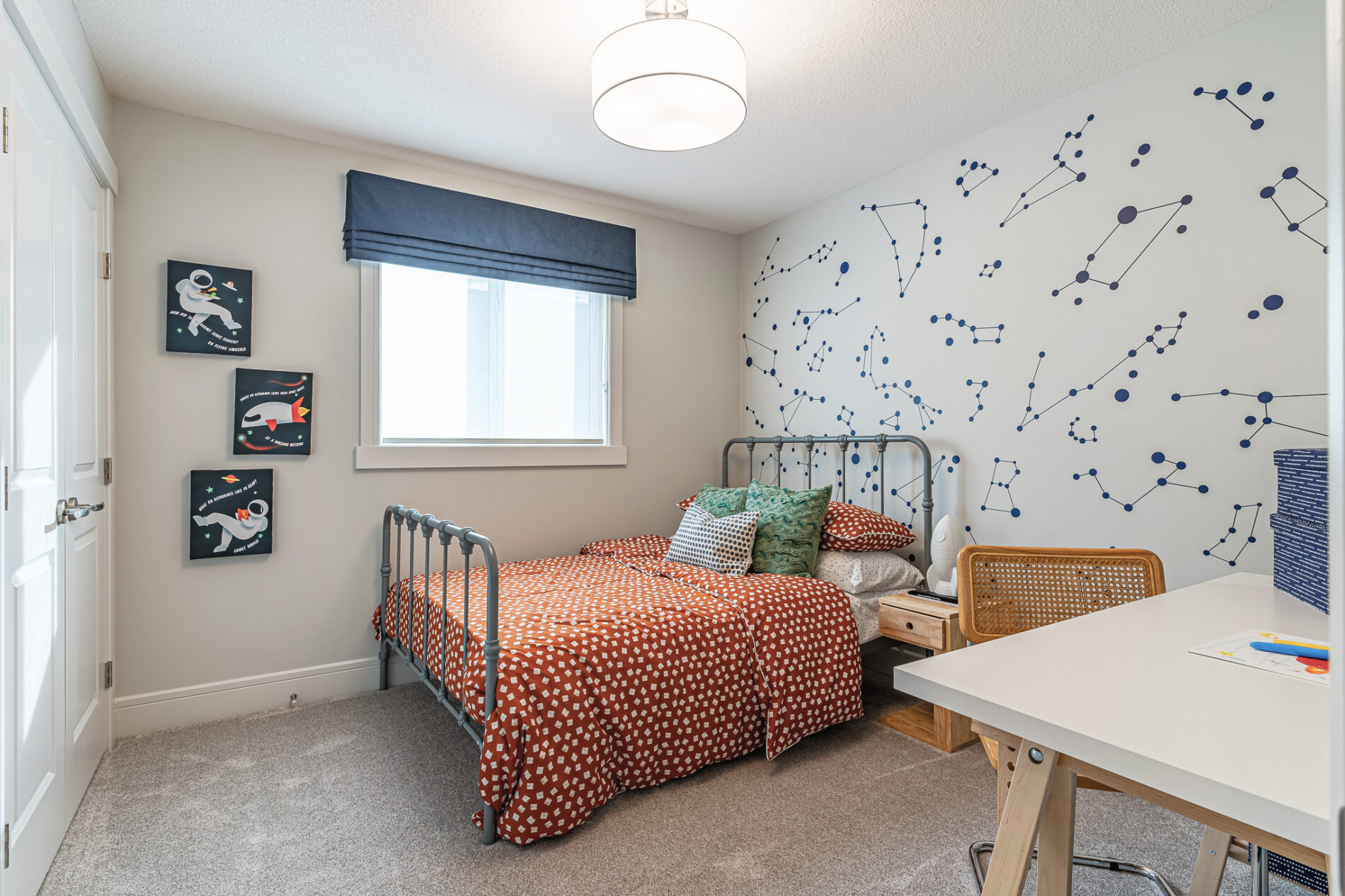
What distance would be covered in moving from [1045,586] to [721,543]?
1392 millimetres

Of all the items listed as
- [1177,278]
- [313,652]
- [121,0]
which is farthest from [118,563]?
[1177,278]

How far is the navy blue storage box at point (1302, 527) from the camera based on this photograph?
140 centimetres

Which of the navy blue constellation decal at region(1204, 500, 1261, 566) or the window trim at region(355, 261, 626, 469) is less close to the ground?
the window trim at region(355, 261, 626, 469)

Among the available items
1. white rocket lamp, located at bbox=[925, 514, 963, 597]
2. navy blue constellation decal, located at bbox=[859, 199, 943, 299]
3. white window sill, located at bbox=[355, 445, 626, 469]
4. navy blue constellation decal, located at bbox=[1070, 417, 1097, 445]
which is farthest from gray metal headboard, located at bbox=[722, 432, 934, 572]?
white window sill, located at bbox=[355, 445, 626, 469]

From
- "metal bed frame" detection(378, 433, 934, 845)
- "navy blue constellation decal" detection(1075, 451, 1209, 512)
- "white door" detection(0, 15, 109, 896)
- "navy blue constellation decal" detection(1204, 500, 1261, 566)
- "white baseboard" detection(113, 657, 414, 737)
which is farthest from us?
"white baseboard" detection(113, 657, 414, 737)

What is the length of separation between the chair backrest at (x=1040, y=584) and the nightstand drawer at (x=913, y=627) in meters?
0.80

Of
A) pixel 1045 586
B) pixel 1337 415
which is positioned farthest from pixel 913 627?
pixel 1337 415

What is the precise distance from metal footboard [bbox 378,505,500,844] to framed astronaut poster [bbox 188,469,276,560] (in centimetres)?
46

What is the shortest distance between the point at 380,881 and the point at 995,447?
8.43 feet

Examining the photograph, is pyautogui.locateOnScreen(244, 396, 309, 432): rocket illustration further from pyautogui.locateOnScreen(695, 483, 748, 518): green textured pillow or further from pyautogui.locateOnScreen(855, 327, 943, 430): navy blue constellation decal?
pyautogui.locateOnScreen(855, 327, 943, 430): navy blue constellation decal

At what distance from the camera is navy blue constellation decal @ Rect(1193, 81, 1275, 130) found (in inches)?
81.1

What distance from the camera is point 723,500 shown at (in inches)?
130

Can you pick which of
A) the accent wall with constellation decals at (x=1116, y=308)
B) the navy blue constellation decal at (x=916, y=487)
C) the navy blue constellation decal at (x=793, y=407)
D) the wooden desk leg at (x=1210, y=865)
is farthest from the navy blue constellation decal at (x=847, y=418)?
the wooden desk leg at (x=1210, y=865)

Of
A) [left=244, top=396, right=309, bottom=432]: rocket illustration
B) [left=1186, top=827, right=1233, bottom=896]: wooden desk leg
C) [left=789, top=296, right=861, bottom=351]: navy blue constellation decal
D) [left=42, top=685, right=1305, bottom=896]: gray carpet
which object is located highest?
[left=789, top=296, right=861, bottom=351]: navy blue constellation decal
